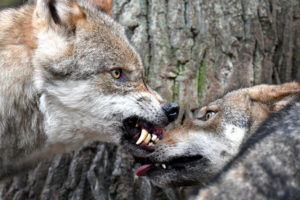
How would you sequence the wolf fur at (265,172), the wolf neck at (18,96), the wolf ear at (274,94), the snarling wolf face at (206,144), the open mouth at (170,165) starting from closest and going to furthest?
1. the wolf fur at (265,172)
2. the wolf neck at (18,96)
3. the wolf ear at (274,94)
4. the snarling wolf face at (206,144)
5. the open mouth at (170,165)

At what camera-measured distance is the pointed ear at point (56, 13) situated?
4.24m

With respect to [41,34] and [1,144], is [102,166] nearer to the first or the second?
[1,144]

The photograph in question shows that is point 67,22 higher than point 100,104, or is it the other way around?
point 67,22

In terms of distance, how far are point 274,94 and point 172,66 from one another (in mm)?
1561

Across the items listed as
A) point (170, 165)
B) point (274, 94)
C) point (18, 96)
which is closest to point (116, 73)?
point (18, 96)

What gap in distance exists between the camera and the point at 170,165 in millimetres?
4988

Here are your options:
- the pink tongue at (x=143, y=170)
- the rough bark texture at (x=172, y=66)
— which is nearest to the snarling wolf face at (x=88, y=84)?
the pink tongue at (x=143, y=170)

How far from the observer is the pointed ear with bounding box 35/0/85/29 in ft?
13.9

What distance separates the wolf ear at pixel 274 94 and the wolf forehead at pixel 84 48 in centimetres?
142

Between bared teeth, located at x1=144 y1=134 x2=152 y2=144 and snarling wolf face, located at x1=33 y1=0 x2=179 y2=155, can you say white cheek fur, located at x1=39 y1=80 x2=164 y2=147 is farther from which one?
bared teeth, located at x1=144 y1=134 x2=152 y2=144

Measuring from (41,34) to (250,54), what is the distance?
11.0ft

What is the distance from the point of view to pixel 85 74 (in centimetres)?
431

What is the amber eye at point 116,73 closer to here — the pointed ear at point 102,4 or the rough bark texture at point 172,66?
the pointed ear at point 102,4

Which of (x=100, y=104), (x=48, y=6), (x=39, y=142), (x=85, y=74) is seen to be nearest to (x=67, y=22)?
(x=48, y=6)
